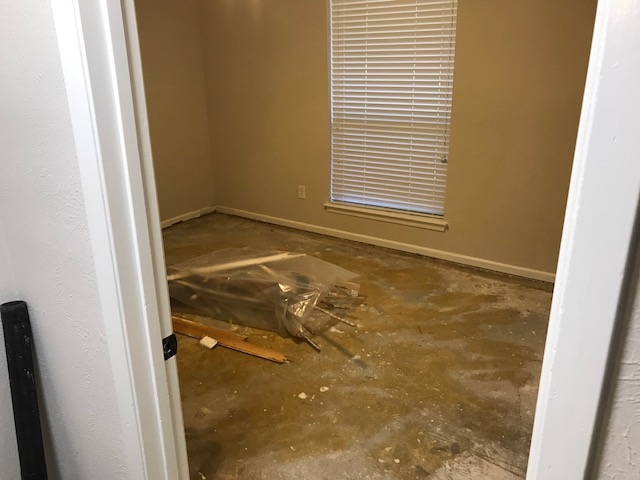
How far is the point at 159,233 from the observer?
3.42 ft

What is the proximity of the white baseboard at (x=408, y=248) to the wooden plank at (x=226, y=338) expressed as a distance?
1.64 m

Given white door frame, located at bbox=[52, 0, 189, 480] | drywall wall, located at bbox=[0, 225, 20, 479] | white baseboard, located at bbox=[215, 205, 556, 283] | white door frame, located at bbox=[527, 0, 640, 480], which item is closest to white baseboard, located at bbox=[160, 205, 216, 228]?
white baseboard, located at bbox=[215, 205, 556, 283]

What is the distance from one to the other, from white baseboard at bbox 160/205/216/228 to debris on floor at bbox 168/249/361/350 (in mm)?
1491

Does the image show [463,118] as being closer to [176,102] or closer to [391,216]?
[391,216]

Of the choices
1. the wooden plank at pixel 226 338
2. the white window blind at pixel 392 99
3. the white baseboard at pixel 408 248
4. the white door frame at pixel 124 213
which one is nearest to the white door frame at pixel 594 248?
the white door frame at pixel 124 213

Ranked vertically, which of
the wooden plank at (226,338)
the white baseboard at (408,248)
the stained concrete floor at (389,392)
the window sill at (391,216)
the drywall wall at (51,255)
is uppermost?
the drywall wall at (51,255)

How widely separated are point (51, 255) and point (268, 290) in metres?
1.67

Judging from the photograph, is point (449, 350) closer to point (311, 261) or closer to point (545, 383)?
point (311, 261)

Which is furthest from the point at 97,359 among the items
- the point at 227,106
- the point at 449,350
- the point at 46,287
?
the point at 227,106

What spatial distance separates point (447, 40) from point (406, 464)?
2.62 meters

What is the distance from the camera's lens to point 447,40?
10.7 ft

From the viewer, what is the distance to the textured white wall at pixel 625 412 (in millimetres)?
506

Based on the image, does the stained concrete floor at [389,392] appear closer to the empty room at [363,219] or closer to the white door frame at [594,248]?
the empty room at [363,219]

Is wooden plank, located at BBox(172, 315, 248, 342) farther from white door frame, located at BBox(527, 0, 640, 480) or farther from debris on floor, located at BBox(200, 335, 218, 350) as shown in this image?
white door frame, located at BBox(527, 0, 640, 480)
